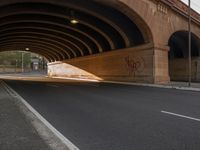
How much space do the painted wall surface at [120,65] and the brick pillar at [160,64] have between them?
1.35 ft

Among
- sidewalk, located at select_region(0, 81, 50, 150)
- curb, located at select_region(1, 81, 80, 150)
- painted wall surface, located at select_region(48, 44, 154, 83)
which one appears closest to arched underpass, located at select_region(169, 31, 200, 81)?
painted wall surface, located at select_region(48, 44, 154, 83)

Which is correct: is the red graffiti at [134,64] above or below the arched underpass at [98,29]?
below

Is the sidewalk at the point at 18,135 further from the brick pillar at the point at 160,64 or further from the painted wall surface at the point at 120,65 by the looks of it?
the painted wall surface at the point at 120,65

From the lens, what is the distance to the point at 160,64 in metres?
23.2

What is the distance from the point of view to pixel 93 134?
216 inches

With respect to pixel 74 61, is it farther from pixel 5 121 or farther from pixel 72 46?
pixel 5 121

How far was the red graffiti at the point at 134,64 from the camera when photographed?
2416 cm

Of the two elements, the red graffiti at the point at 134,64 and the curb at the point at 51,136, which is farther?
the red graffiti at the point at 134,64

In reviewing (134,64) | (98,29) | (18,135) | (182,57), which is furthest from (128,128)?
(182,57)

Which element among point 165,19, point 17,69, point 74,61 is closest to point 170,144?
point 165,19

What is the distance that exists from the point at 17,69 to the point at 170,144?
10067 centimetres

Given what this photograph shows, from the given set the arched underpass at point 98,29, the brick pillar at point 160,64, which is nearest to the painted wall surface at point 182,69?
the brick pillar at point 160,64

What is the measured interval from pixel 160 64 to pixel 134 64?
2885 mm

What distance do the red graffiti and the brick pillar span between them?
1599mm
